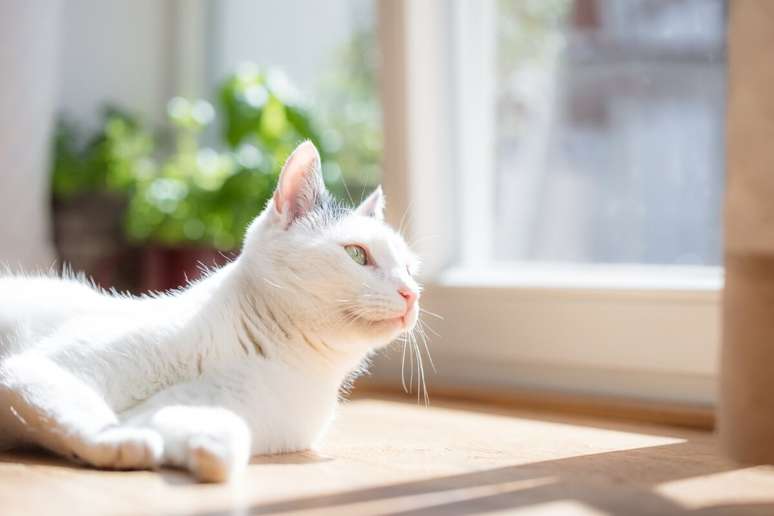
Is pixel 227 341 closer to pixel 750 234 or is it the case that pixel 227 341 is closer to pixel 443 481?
pixel 443 481

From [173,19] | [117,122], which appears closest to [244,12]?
[173,19]

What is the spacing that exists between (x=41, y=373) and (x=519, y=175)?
138cm

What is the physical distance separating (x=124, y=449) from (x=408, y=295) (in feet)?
1.35

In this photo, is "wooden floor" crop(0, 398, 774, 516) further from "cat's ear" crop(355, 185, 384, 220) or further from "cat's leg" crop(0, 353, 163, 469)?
"cat's ear" crop(355, 185, 384, 220)

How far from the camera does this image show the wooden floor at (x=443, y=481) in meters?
0.91

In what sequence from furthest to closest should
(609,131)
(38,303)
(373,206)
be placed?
(609,131), (373,206), (38,303)

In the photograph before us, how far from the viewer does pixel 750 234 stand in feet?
3.75

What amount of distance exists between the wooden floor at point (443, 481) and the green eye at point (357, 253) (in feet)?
0.87

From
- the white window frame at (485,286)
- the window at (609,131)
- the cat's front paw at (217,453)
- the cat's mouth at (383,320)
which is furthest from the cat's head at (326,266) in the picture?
the window at (609,131)

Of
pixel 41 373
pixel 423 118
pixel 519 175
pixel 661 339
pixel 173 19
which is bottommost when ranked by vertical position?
pixel 661 339

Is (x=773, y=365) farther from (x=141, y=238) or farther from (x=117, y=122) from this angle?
→ (x=117, y=122)

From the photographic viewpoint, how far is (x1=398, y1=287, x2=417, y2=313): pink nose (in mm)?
1214

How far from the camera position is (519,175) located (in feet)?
7.24

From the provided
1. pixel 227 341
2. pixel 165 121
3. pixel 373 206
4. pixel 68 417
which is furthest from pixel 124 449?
pixel 165 121
